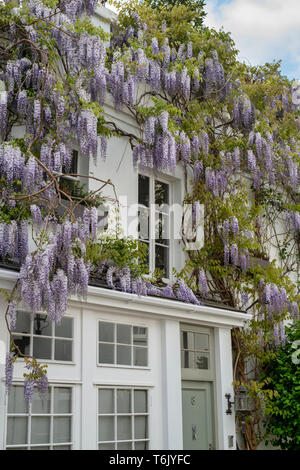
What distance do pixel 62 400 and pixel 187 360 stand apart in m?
2.18

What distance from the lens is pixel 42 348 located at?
21.6 ft

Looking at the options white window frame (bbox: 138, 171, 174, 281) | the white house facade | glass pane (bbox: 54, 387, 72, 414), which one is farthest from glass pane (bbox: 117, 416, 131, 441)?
white window frame (bbox: 138, 171, 174, 281)

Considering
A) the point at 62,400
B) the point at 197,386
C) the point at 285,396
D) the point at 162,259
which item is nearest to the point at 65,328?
the point at 62,400

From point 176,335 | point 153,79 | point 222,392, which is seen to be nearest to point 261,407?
point 222,392

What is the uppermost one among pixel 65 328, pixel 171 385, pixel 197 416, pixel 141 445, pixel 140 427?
pixel 65 328

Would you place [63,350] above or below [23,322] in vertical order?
below

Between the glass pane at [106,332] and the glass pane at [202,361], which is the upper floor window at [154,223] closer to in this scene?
the glass pane at [202,361]

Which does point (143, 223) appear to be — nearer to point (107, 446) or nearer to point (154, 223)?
point (154, 223)

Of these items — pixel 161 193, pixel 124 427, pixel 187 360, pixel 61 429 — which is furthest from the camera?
pixel 161 193

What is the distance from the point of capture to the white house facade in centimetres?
642

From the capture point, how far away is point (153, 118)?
27.3ft

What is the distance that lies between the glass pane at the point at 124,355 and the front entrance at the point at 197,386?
37.7 inches

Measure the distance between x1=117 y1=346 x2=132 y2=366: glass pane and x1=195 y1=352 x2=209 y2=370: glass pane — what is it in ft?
4.19

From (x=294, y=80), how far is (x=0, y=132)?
6069mm
